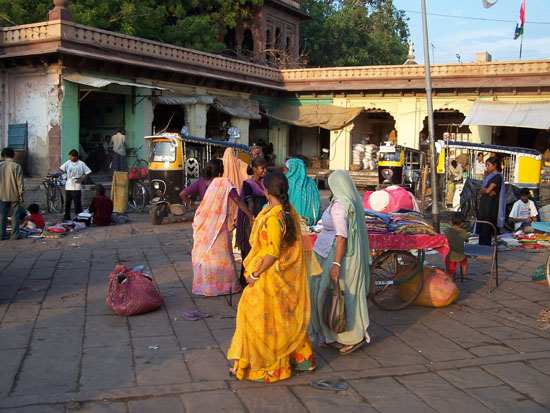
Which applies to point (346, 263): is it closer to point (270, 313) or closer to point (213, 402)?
point (270, 313)

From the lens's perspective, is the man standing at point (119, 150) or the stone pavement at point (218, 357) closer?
the stone pavement at point (218, 357)

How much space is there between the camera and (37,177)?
14.8 meters

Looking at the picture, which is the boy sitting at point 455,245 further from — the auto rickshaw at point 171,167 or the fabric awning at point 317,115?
the fabric awning at point 317,115

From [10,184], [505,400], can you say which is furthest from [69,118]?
[505,400]

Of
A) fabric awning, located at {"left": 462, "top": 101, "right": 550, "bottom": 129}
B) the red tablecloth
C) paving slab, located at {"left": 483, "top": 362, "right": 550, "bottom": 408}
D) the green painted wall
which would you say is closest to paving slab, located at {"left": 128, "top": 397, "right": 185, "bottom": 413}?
paving slab, located at {"left": 483, "top": 362, "right": 550, "bottom": 408}

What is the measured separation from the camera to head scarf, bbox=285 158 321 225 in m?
7.43

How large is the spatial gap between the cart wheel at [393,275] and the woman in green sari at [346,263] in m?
1.27

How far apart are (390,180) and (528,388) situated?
13041 millimetres

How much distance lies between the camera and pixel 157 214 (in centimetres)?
1168

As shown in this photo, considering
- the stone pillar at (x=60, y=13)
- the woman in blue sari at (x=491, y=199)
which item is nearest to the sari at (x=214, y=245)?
the woman in blue sari at (x=491, y=199)

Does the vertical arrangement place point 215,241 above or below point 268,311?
above

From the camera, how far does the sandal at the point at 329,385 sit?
12.8ft

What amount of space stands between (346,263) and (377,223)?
1427 millimetres

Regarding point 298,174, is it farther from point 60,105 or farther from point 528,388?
point 60,105
